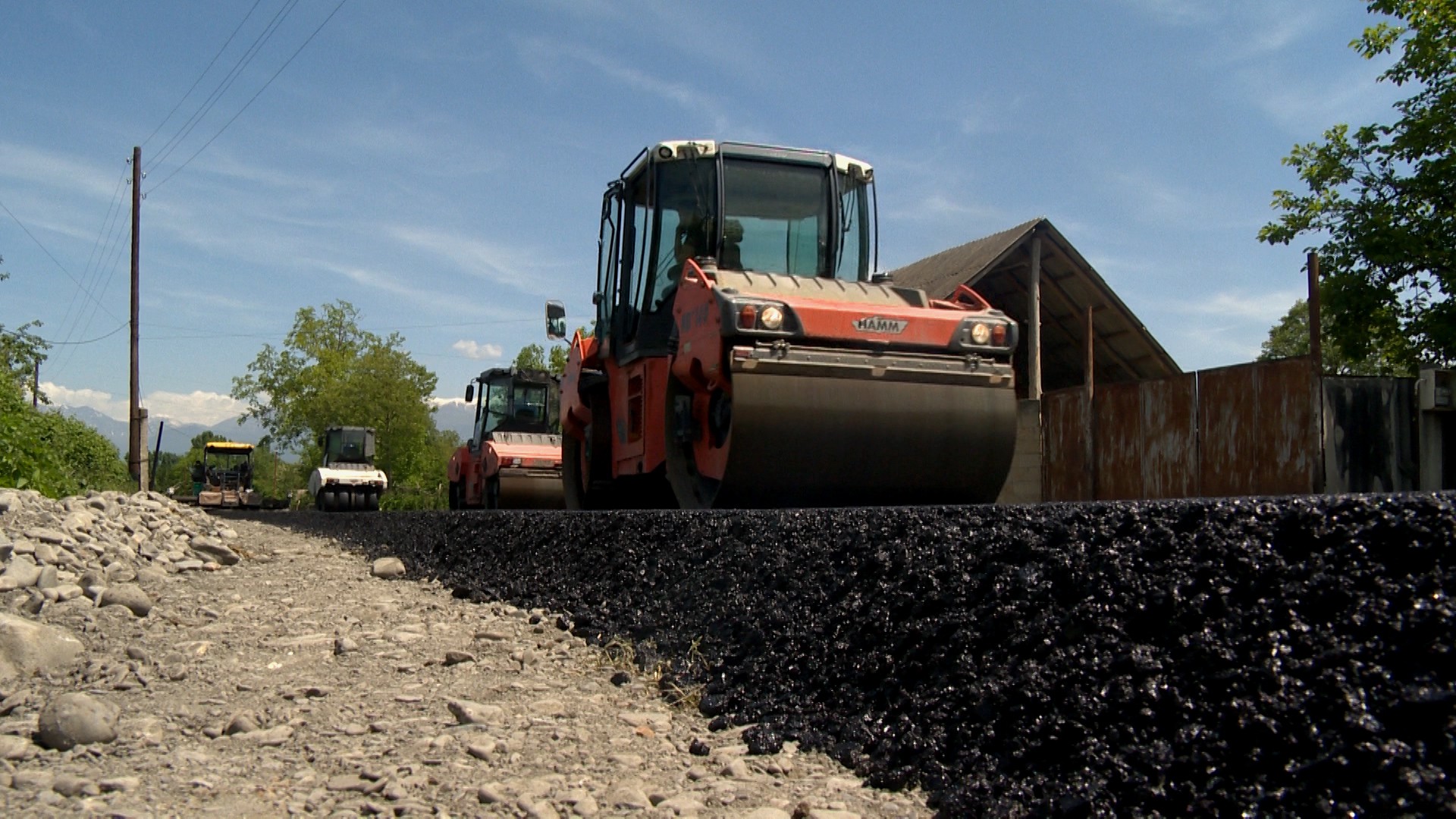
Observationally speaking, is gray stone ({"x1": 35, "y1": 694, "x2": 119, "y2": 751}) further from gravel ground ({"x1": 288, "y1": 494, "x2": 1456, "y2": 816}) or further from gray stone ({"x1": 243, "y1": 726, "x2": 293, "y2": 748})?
gravel ground ({"x1": 288, "y1": 494, "x2": 1456, "y2": 816})

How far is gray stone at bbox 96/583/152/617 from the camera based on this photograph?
6.57m

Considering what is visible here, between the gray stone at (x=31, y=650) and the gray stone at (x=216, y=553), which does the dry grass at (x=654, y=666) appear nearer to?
the gray stone at (x=31, y=650)

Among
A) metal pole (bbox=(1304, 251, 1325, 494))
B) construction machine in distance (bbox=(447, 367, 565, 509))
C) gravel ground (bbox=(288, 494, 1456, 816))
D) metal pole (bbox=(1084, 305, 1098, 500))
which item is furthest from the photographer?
construction machine in distance (bbox=(447, 367, 565, 509))

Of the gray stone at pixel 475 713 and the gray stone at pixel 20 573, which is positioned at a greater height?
the gray stone at pixel 20 573

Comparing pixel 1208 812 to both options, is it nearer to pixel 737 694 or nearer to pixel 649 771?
pixel 649 771

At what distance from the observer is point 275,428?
59469 millimetres

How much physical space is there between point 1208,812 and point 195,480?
4792 cm

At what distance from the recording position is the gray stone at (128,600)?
6.57m

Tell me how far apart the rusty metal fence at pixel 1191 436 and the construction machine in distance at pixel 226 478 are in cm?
3442

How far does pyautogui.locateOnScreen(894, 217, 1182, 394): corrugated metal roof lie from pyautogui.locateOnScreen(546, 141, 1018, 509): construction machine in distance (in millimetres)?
8989

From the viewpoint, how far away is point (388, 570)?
27.5 feet

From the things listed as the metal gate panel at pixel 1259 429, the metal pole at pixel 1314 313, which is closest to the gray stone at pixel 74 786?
the metal pole at pixel 1314 313

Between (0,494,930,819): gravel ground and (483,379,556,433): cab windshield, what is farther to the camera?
(483,379,556,433): cab windshield

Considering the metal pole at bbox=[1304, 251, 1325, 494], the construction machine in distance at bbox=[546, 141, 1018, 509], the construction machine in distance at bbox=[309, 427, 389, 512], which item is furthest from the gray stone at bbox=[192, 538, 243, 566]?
the construction machine in distance at bbox=[309, 427, 389, 512]
